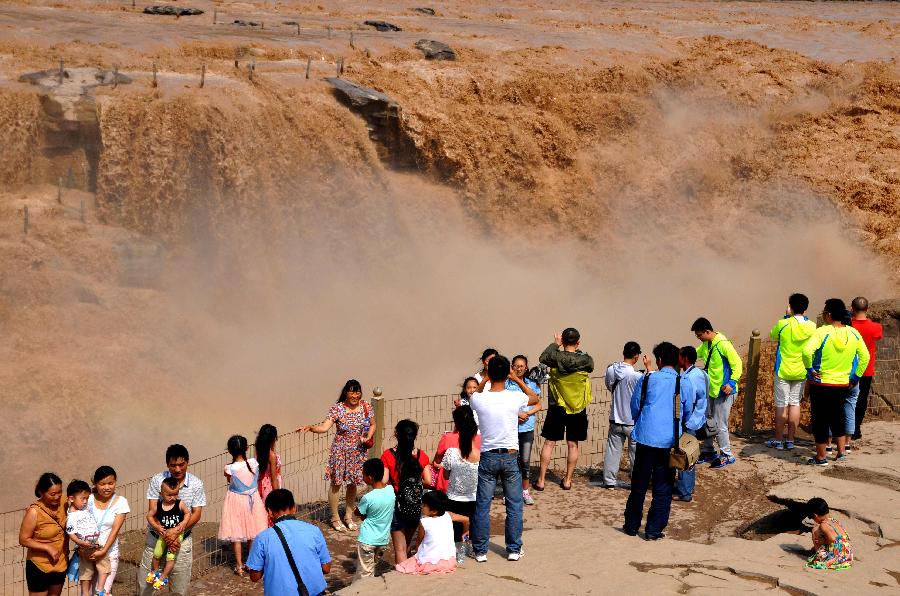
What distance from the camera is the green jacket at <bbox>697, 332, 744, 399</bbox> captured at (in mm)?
12055

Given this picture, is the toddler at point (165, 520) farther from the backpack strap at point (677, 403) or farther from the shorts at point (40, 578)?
the backpack strap at point (677, 403)

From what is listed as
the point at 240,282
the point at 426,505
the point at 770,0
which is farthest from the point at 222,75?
the point at 770,0

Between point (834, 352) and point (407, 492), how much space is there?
5.05 metres

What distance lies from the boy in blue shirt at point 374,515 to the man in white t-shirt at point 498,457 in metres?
0.68

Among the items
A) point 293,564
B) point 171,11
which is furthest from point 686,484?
point 171,11

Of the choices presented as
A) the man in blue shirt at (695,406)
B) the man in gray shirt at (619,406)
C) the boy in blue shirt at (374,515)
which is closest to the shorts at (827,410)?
the man in blue shirt at (695,406)

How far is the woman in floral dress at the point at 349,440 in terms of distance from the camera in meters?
10.3

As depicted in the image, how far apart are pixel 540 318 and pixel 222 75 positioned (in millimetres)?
7496

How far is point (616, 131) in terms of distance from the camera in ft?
83.9

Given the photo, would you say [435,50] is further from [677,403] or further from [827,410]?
[677,403]

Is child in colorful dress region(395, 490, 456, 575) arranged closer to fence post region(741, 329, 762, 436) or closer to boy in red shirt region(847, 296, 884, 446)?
boy in red shirt region(847, 296, 884, 446)

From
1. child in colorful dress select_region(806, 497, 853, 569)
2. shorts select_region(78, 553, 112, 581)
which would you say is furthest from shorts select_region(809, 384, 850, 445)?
shorts select_region(78, 553, 112, 581)

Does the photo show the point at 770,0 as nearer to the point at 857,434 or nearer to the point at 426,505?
the point at 857,434

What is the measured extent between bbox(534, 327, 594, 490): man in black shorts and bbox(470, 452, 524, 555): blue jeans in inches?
84.1
